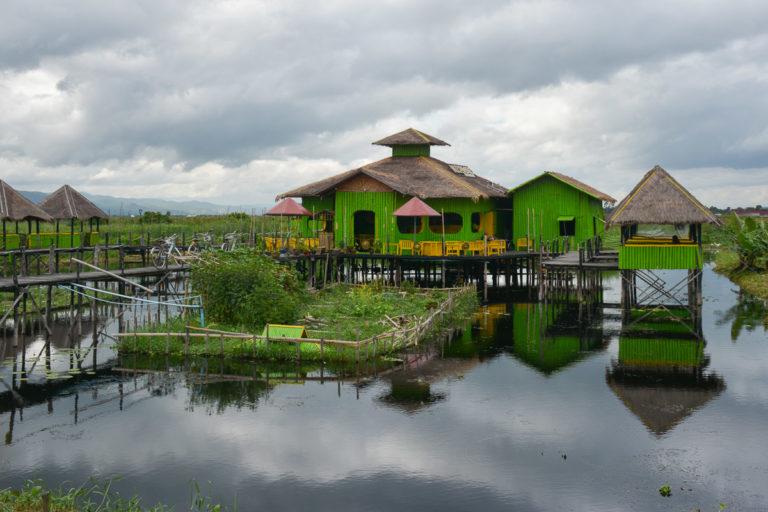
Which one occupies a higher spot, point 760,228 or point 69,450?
point 760,228

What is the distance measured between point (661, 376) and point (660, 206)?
9871 mm

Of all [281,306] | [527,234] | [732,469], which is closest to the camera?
[732,469]

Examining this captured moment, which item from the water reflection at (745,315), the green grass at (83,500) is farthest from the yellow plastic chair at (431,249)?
the green grass at (83,500)

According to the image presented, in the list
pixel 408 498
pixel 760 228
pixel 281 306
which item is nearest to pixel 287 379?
pixel 281 306

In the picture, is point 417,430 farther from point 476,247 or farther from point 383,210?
point 383,210

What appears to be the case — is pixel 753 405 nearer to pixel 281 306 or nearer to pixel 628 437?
pixel 628 437

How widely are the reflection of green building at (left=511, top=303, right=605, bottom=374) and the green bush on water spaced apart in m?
8.08

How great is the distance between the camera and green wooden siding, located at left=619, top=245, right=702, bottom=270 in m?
26.2

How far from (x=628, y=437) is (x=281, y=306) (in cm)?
1255

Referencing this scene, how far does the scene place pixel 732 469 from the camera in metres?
12.7

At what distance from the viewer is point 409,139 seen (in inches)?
Answer: 1686

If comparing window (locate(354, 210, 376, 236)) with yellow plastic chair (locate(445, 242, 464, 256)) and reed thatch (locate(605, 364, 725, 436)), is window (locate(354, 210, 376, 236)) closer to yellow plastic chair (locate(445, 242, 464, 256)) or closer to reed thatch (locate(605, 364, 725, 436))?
yellow plastic chair (locate(445, 242, 464, 256))

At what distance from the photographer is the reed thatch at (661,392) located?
51.8ft

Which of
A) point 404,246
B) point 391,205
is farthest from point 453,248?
point 391,205
